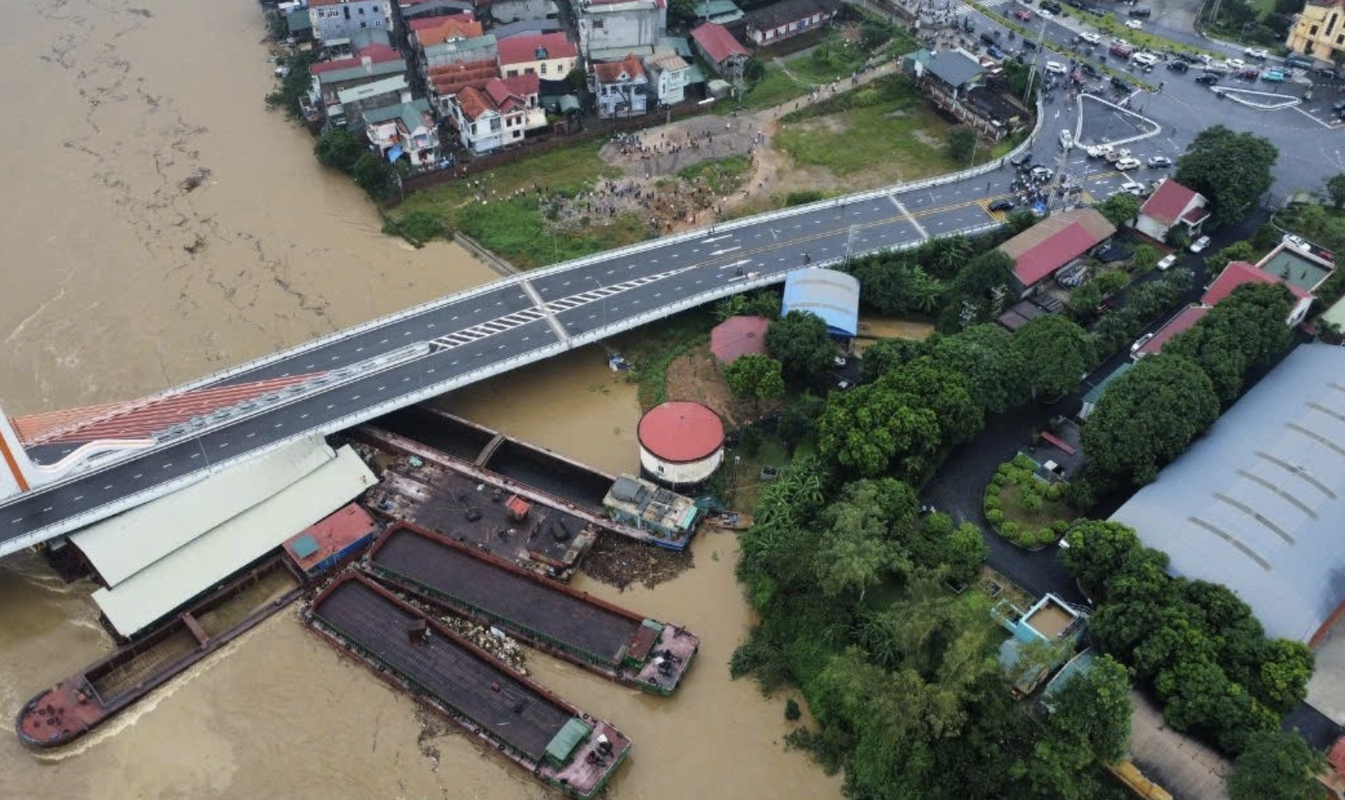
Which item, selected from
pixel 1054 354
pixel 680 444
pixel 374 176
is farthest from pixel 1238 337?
pixel 374 176

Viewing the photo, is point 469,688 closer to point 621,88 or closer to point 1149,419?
point 1149,419

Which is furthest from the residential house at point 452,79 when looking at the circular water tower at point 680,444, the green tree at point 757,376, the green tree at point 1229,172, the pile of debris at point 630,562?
the green tree at point 1229,172

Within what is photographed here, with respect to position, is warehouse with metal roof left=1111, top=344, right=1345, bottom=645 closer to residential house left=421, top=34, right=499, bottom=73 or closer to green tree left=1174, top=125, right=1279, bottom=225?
green tree left=1174, top=125, right=1279, bottom=225

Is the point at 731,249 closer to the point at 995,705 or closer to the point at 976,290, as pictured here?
the point at 976,290

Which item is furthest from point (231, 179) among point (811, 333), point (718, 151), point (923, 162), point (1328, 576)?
point (1328, 576)

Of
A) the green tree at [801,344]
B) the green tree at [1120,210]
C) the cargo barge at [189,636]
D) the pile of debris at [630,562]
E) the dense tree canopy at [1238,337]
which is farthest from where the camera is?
the green tree at [1120,210]

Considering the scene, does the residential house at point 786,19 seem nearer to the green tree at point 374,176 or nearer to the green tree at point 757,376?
the green tree at point 374,176
